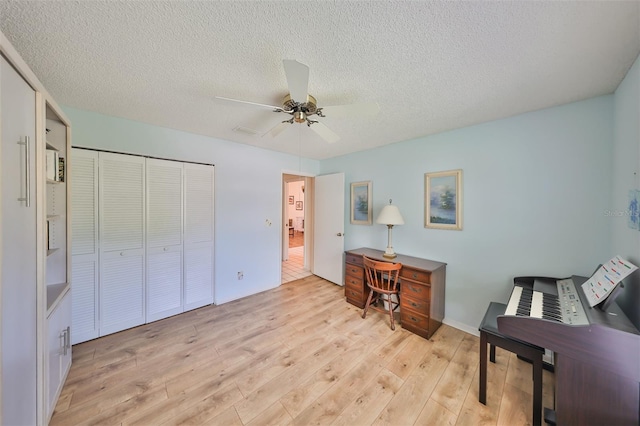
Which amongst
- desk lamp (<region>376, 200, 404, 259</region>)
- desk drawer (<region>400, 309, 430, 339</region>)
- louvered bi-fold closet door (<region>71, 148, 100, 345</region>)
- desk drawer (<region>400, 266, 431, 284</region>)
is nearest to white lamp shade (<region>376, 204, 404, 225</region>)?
desk lamp (<region>376, 200, 404, 259</region>)

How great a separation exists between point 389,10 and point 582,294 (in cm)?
208

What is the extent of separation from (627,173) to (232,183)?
3697 mm

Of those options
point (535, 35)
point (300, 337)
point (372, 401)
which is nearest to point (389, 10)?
point (535, 35)

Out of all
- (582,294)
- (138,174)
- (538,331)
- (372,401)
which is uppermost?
(138,174)

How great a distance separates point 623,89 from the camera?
149cm

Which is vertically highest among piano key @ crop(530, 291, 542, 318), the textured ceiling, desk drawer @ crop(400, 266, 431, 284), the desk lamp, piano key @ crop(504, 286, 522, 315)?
the textured ceiling

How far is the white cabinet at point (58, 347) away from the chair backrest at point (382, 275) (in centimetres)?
257

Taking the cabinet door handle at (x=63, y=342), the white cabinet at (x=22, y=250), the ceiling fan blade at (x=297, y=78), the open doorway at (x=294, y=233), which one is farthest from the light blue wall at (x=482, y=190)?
the ceiling fan blade at (x=297, y=78)

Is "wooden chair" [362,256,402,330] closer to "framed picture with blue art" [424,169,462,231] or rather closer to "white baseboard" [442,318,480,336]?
"white baseboard" [442,318,480,336]

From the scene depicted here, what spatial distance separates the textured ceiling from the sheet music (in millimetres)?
1239

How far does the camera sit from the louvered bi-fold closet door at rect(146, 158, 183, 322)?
2.46 meters

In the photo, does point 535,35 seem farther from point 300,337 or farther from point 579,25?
point 300,337

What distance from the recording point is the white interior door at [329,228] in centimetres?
362

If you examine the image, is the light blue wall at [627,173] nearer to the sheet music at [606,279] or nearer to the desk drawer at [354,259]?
the sheet music at [606,279]
